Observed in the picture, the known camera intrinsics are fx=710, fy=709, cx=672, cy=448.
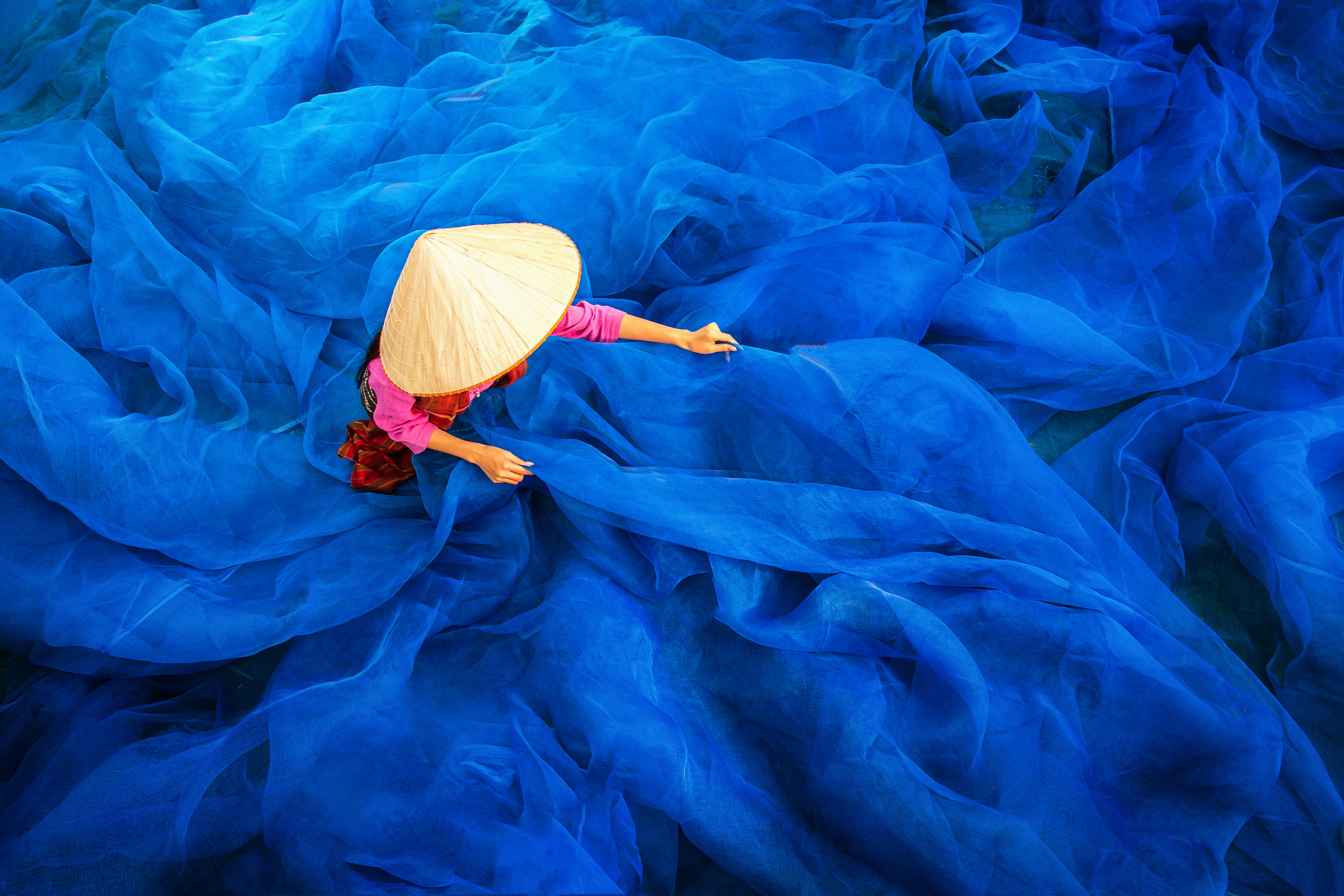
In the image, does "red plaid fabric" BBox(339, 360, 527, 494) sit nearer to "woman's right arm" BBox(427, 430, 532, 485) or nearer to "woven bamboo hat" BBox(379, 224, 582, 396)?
"woman's right arm" BBox(427, 430, 532, 485)

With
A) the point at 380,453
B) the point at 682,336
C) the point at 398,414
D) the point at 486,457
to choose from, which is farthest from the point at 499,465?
the point at 682,336

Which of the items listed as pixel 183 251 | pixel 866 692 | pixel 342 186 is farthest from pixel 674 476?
pixel 183 251

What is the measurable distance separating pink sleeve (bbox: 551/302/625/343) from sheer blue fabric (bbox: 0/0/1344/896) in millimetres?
52

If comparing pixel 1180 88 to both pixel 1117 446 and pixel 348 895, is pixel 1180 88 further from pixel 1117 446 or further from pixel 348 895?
pixel 348 895

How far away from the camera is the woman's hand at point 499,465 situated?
1.44m

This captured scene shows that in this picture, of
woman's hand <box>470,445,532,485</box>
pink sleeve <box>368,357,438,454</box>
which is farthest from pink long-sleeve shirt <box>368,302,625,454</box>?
woman's hand <box>470,445,532,485</box>

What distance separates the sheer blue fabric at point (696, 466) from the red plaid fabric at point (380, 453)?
6cm

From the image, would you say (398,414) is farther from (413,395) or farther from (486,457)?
(486,457)

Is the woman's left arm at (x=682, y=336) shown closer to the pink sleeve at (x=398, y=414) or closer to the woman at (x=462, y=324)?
the woman at (x=462, y=324)

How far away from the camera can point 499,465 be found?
144 centimetres

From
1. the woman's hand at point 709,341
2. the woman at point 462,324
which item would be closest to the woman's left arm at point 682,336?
the woman's hand at point 709,341

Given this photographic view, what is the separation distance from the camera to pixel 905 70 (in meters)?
2.15

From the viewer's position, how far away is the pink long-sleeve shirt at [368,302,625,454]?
1.35 m

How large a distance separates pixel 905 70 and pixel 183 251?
2.10m
